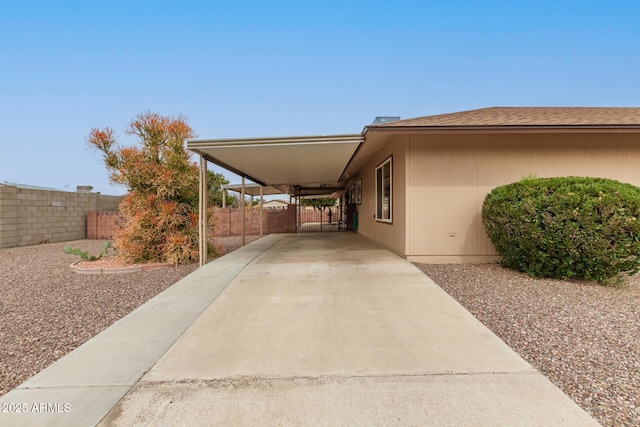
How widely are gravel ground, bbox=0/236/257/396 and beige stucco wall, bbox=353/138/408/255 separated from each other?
177 inches

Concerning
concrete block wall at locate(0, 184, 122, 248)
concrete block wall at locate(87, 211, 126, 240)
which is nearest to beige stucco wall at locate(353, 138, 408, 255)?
concrete block wall at locate(87, 211, 126, 240)

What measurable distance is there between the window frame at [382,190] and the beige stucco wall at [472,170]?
1.22 m

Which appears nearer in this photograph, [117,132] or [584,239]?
[584,239]

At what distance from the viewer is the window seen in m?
7.70

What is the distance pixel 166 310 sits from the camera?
146 inches

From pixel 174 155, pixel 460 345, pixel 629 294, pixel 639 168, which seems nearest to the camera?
pixel 460 345

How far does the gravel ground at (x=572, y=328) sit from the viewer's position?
2.06m

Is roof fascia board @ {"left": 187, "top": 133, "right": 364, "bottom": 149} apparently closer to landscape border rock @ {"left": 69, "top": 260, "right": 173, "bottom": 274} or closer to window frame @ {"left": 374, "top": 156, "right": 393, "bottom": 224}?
window frame @ {"left": 374, "top": 156, "right": 393, "bottom": 224}

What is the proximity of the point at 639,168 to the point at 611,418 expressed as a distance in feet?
A: 22.0

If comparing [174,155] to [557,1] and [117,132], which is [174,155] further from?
[557,1]

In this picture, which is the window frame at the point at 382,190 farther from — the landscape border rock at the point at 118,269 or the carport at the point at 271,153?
the landscape border rock at the point at 118,269

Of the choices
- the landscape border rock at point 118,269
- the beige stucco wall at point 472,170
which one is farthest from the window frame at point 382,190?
the landscape border rock at point 118,269

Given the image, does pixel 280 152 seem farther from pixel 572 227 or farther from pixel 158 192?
pixel 572 227

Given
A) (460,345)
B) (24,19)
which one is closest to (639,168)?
(460,345)
